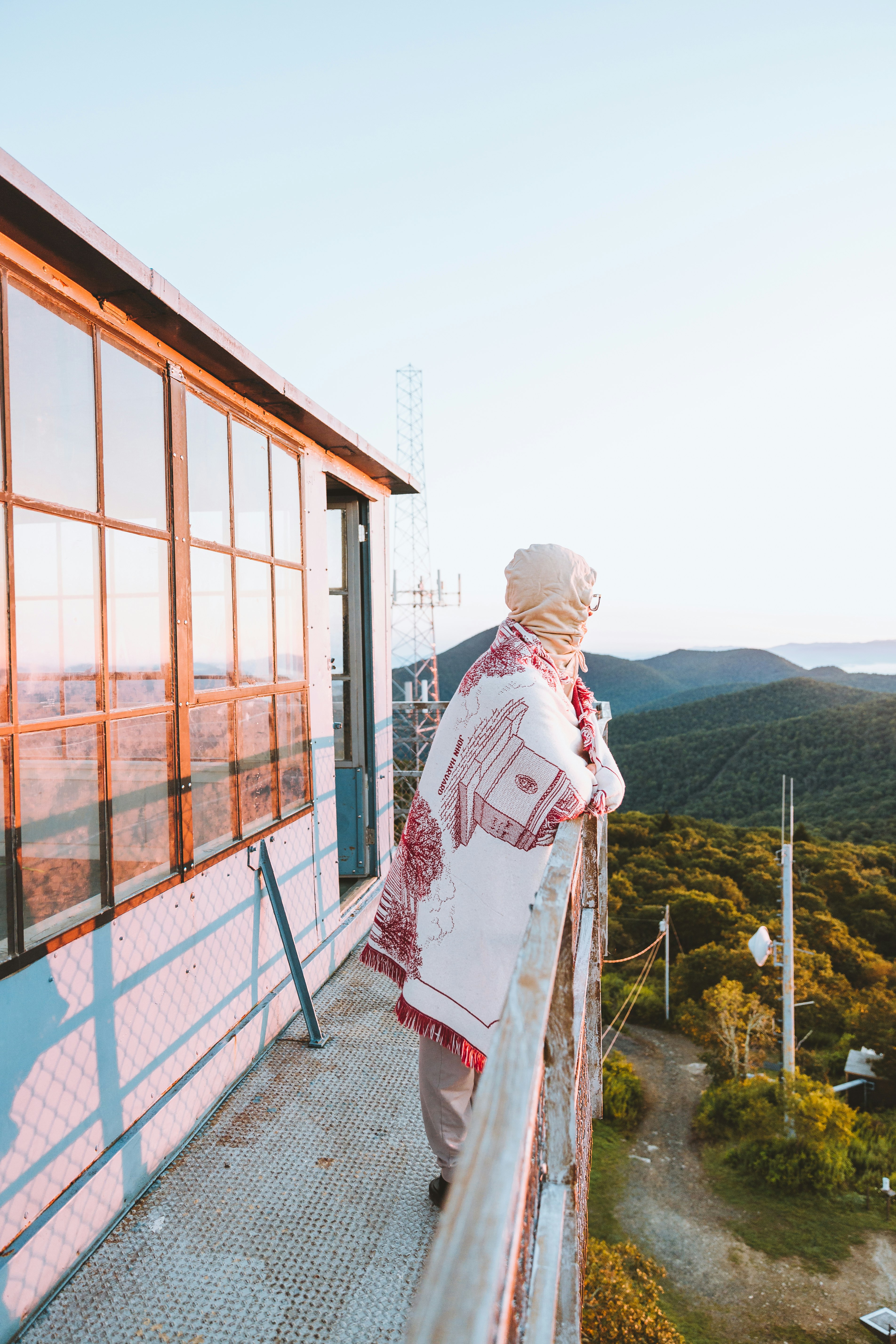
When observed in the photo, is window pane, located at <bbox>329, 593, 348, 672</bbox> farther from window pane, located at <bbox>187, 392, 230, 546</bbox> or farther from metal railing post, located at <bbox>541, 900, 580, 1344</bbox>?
metal railing post, located at <bbox>541, 900, 580, 1344</bbox>

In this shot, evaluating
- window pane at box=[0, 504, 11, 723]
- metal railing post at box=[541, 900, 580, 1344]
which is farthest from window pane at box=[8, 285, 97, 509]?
metal railing post at box=[541, 900, 580, 1344]

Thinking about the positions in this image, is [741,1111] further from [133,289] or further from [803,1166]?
[133,289]

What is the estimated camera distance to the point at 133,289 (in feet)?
8.04

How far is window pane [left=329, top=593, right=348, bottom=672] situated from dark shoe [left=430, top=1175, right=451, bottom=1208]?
10.7ft

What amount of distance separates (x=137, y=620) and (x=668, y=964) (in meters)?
29.7

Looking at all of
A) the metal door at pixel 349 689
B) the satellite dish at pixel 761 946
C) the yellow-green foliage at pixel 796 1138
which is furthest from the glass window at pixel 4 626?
the yellow-green foliage at pixel 796 1138

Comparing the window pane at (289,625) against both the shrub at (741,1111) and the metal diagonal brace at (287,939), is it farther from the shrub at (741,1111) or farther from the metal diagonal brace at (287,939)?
the shrub at (741,1111)

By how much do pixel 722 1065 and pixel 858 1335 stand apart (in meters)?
9.66

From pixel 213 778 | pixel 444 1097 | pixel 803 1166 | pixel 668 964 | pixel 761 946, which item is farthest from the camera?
pixel 668 964

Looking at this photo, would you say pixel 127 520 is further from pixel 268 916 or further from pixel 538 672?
pixel 268 916

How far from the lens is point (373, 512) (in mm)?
5434

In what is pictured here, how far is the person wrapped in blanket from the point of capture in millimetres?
2033

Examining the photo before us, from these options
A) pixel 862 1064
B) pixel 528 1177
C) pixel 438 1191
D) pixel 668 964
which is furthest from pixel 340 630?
pixel 862 1064

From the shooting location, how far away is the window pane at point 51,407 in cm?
212
